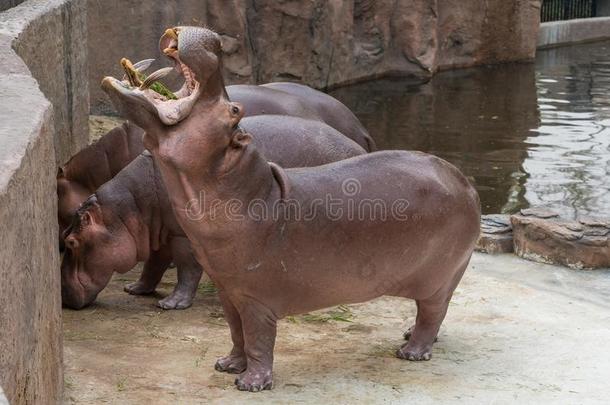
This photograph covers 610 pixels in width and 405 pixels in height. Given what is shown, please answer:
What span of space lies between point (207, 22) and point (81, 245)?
6399mm

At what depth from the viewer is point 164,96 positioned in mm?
3590

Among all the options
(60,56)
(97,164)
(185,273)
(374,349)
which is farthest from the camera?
(60,56)

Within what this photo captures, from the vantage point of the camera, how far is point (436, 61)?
1528 centimetres

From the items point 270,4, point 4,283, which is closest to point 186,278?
point 4,283

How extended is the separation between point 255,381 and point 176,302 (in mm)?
1282

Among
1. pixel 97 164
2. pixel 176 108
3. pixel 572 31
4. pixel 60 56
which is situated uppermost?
pixel 176 108

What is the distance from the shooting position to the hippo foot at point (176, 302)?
503 centimetres

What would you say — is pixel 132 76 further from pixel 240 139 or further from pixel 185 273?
pixel 185 273

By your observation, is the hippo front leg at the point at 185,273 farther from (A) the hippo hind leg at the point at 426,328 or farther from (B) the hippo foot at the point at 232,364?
(A) the hippo hind leg at the point at 426,328

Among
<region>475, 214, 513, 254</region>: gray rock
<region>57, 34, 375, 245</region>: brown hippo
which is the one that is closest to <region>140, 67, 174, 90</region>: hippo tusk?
<region>57, 34, 375, 245</region>: brown hippo

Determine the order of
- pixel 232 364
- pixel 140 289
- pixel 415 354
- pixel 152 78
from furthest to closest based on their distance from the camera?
pixel 140 289
pixel 415 354
pixel 232 364
pixel 152 78

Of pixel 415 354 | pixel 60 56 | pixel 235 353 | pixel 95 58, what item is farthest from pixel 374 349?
pixel 95 58

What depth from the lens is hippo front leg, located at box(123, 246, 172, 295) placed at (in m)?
5.27

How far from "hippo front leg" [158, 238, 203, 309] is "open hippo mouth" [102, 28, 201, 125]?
1.62 m
